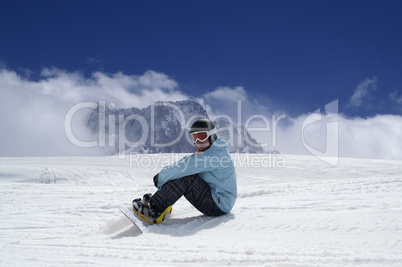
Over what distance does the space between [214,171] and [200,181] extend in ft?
0.60

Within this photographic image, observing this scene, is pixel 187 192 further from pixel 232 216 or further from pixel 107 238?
pixel 107 238

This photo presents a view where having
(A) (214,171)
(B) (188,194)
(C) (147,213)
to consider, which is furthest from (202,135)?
(C) (147,213)

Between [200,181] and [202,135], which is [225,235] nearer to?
[200,181]

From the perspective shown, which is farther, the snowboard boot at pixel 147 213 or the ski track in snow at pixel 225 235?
the snowboard boot at pixel 147 213

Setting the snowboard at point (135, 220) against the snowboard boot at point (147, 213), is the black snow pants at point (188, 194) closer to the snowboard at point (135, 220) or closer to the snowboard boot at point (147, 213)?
the snowboard boot at point (147, 213)

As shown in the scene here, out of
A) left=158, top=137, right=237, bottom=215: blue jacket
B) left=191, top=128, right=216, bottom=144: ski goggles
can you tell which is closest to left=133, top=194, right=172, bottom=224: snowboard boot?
left=158, top=137, right=237, bottom=215: blue jacket

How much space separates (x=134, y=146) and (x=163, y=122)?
24138 millimetres

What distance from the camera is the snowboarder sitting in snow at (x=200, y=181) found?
3137 millimetres

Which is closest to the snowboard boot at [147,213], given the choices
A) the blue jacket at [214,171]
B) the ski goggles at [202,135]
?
the blue jacket at [214,171]

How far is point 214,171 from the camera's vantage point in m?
3.27

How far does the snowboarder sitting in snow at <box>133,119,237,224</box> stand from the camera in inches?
123

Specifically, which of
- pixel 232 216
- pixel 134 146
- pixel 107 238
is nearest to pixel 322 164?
pixel 232 216

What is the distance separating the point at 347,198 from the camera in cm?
434

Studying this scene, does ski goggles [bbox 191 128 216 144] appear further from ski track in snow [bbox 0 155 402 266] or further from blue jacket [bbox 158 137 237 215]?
ski track in snow [bbox 0 155 402 266]
